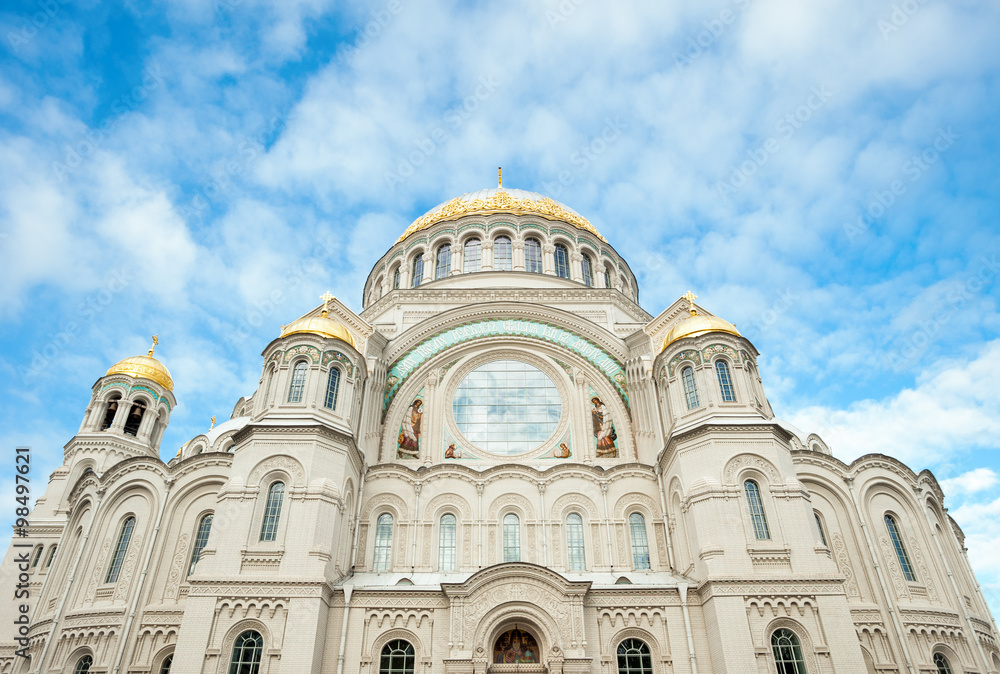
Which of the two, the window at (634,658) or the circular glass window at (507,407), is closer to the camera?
the window at (634,658)

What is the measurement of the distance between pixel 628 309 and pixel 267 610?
1872cm

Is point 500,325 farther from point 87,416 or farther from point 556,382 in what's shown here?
point 87,416

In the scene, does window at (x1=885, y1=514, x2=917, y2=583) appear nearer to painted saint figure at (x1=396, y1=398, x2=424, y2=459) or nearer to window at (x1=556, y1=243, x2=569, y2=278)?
painted saint figure at (x1=396, y1=398, x2=424, y2=459)

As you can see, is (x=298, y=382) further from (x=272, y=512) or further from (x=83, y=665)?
(x=83, y=665)

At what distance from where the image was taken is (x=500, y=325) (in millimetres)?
26297

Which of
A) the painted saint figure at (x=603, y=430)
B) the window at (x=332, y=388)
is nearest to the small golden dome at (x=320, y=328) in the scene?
the window at (x=332, y=388)

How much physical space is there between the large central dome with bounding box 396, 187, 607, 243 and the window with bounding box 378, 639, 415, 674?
2103 cm

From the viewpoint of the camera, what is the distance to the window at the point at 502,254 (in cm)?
3189

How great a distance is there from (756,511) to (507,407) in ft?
30.4

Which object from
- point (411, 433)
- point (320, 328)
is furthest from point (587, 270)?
point (320, 328)

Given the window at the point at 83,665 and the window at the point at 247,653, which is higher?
the window at the point at 83,665

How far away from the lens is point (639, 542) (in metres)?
21.1

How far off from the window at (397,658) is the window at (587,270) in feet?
64.2

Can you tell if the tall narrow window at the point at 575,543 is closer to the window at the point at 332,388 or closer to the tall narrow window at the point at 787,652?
the tall narrow window at the point at 787,652
